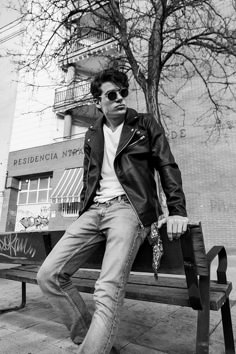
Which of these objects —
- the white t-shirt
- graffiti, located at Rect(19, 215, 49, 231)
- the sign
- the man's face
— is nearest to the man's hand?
the white t-shirt

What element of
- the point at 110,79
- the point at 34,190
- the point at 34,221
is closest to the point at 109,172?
the point at 110,79

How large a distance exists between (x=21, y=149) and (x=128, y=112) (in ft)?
50.9

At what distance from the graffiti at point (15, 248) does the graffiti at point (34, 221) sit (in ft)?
40.4

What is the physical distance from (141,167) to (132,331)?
1.57 m

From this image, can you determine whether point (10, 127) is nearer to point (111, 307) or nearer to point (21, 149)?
point (21, 149)

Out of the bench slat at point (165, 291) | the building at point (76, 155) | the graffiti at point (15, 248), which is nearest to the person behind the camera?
the bench slat at point (165, 291)

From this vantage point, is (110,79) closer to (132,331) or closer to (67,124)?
(132,331)

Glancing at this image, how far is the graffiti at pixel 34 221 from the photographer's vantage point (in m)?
15.5

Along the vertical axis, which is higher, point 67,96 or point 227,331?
point 67,96

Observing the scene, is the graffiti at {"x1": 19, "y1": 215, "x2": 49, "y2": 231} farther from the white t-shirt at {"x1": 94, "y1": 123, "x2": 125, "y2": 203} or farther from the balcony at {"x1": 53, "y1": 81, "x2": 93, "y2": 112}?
the white t-shirt at {"x1": 94, "y1": 123, "x2": 125, "y2": 203}

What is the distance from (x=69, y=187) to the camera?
14.2 metres

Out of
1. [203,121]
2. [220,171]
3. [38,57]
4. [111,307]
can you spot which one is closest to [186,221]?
[111,307]

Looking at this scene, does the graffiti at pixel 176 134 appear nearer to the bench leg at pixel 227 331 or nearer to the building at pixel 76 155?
the building at pixel 76 155

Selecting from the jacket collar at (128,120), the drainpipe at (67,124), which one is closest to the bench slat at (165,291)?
the jacket collar at (128,120)
